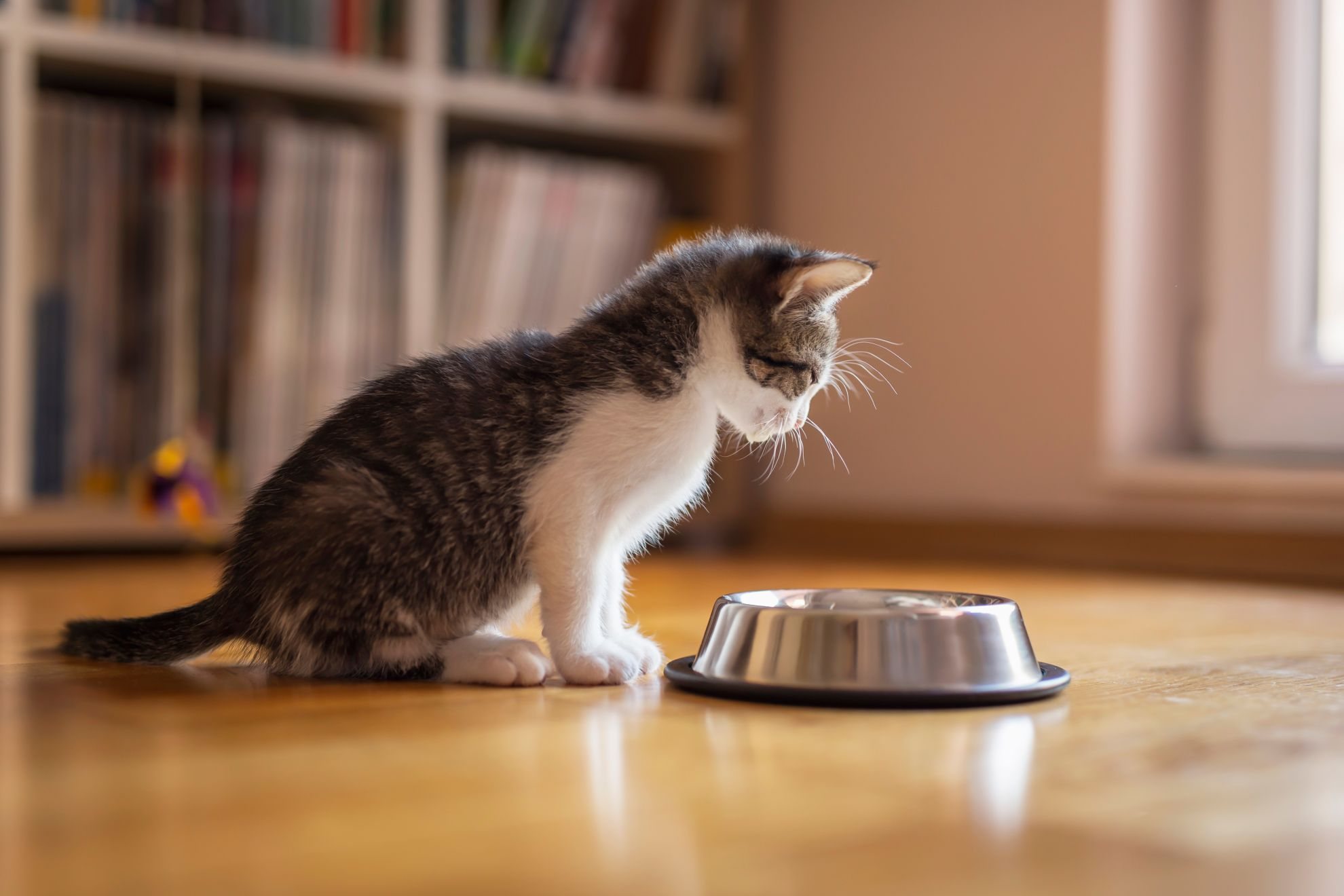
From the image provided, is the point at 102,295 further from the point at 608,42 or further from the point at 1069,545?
the point at 1069,545

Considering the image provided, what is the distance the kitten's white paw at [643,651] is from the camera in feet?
3.93

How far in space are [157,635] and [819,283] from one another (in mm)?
691

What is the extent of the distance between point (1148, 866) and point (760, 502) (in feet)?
8.50

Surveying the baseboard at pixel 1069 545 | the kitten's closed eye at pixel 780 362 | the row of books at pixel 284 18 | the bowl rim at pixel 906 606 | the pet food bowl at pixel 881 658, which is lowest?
the baseboard at pixel 1069 545

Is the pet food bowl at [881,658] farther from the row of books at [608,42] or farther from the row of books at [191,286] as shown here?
the row of books at [608,42]

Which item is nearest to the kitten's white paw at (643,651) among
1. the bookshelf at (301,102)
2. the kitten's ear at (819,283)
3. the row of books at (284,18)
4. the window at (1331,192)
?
the kitten's ear at (819,283)

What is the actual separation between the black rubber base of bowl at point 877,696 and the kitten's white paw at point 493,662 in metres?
0.17

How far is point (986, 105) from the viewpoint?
2.66 meters

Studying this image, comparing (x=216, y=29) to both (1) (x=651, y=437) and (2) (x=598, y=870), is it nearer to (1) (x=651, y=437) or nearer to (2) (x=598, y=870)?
(1) (x=651, y=437)

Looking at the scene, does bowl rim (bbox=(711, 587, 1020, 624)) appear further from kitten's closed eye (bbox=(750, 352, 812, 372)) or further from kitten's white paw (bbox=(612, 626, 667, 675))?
kitten's closed eye (bbox=(750, 352, 812, 372))

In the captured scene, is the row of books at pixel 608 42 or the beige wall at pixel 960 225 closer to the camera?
the beige wall at pixel 960 225

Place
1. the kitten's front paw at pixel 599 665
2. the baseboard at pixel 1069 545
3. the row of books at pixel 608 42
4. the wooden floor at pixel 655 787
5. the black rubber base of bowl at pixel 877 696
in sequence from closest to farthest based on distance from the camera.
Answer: the wooden floor at pixel 655 787
the black rubber base of bowl at pixel 877 696
the kitten's front paw at pixel 599 665
the baseboard at pixel 1069 545
the row of books at pixel 608 42

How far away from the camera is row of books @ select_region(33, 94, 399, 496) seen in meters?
2.51

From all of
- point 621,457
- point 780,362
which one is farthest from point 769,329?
point 621,457
